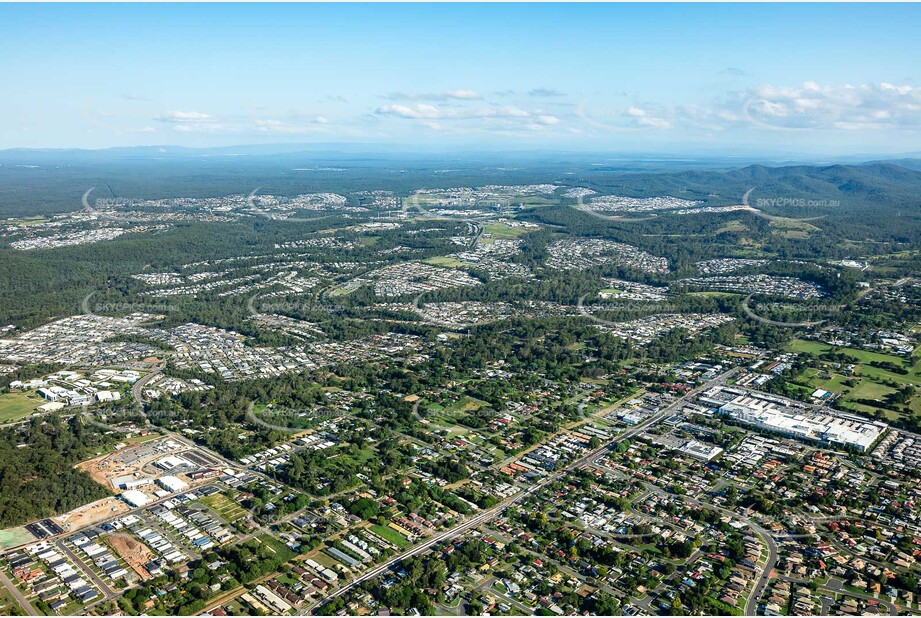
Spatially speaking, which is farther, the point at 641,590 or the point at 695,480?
the point at 695,480

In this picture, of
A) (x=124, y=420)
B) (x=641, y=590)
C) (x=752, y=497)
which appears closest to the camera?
(x=641, y=590)

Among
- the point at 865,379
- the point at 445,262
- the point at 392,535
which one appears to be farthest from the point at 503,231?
the point at 392,535

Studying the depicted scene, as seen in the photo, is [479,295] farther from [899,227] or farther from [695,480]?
[899,227]

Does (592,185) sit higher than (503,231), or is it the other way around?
(592,185)

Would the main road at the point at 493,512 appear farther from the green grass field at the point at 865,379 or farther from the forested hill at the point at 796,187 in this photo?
the forested hill at the point at 796,187

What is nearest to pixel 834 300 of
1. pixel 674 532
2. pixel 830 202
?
pixel 674 532

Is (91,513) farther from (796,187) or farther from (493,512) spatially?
(796,187)

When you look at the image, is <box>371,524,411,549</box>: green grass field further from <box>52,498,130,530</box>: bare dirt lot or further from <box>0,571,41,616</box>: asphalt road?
<box>0,571,41,616</box>: asphalt road
